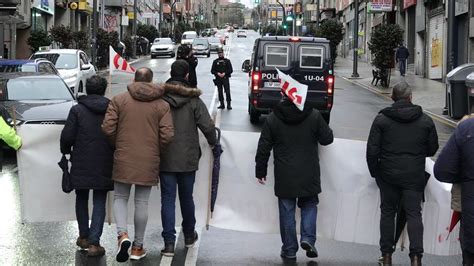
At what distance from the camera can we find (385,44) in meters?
29.8

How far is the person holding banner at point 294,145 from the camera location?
641 cm

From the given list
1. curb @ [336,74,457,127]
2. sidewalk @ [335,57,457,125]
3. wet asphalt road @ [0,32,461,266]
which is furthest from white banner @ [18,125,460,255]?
sidewalk @ [335,57,457,125]

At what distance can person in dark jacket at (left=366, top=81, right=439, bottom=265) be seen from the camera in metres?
6.11

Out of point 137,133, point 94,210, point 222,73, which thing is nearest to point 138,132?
point 137,133

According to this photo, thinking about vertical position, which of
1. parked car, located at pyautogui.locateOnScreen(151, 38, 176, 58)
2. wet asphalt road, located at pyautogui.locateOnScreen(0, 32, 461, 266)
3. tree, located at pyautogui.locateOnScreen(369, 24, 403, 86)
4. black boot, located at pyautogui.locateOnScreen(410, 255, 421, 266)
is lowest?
wet asphalt road, located at pyautogui.locateOnScreen(0, 32, 461, 266)

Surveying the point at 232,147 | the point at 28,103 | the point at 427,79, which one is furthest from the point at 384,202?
the point at 427,79

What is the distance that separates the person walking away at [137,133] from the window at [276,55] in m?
10.4

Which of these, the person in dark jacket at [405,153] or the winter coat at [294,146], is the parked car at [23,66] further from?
the person in dark jacket at [405,153]

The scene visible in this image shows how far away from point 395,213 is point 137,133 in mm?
2379

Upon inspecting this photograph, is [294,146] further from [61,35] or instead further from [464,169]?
[61,35]

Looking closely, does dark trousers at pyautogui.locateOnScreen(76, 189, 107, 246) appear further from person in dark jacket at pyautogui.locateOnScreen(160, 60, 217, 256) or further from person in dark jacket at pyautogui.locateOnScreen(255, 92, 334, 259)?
person in dark jacket at pyautogui.locateOnScreen(255, 92, 334, 259)

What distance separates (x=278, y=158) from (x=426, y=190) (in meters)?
1.41

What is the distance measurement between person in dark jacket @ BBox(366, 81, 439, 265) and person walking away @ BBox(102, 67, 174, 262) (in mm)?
1820

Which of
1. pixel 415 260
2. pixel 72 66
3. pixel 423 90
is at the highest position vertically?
pixel 72 66
